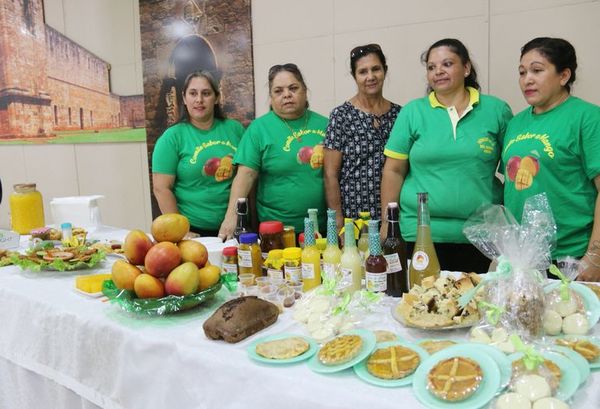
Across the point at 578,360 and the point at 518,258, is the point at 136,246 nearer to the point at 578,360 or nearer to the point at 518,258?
the point at 518,258

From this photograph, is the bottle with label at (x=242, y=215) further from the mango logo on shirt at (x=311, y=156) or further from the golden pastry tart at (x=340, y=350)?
the mango logo on shirt at (x=311, y=156)

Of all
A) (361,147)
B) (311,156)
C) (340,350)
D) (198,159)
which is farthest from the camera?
(198,159)

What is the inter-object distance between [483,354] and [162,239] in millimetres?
840

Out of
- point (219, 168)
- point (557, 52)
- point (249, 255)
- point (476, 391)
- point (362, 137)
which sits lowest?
point (476, 391)

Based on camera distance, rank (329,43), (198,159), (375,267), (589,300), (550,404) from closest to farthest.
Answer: (550,404) < (589,300) < (375,267) < (198,159) < (329,43)

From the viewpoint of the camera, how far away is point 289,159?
242cm

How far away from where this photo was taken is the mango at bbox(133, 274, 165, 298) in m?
1.30

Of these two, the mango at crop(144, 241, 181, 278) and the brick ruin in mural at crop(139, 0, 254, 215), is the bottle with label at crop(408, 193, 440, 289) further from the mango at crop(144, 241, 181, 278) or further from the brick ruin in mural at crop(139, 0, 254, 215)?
the brick ruin in mural at crop(139, 0, 254, 215)

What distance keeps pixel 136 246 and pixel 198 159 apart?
126 centimetres

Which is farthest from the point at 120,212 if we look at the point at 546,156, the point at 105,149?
the point at 546,156

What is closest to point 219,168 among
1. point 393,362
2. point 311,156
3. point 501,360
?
point 311,156

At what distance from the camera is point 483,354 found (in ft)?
3.07

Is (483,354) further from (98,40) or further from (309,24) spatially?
(98,40)

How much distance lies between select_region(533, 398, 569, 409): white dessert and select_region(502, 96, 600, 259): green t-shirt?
119 cm
